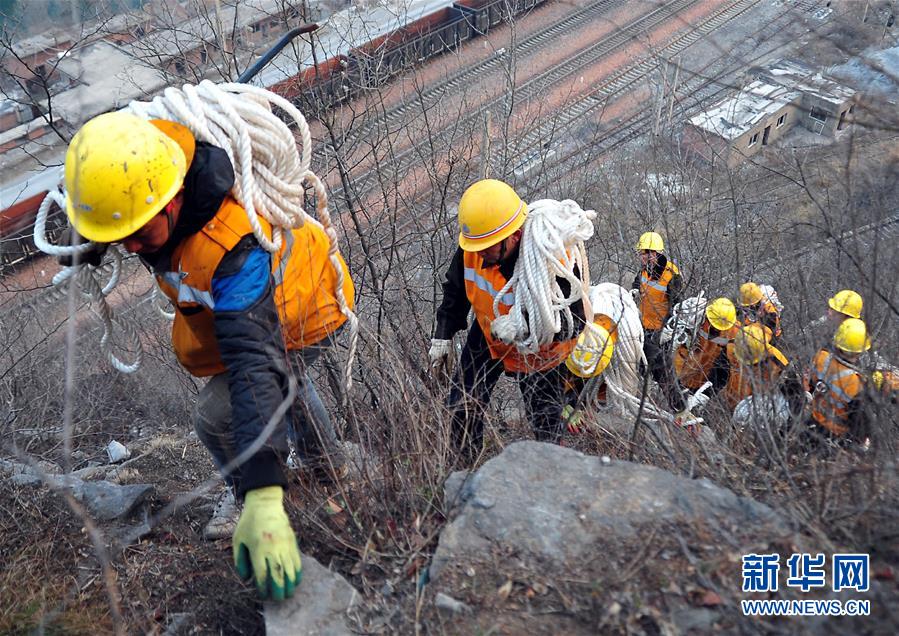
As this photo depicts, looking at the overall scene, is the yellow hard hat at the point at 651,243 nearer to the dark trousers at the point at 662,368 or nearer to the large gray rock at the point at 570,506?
the dark trousers at the point at 662,368

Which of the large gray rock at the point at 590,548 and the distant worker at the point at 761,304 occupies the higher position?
the large gray rock at the point at 590,548

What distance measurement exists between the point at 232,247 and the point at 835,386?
3.55 m

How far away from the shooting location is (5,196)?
11922 millimetres

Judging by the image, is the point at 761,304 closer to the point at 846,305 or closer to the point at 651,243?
the point at 846,305

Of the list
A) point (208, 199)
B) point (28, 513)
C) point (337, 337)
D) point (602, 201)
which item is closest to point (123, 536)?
point (28, 513)

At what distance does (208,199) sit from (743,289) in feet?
13.5

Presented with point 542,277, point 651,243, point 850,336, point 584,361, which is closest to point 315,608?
point 542,277

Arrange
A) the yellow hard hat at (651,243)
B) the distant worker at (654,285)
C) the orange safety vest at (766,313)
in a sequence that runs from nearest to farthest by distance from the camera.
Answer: the orange safety vest at (766,313) < the distant worker at (654,285) < the yellow hard hat at (651,243)

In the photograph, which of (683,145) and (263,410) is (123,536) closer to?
(263,410)

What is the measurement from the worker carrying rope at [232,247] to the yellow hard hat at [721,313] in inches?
130

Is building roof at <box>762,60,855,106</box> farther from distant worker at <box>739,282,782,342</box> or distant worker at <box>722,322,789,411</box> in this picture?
distant worker at <box>739,282,782,342</box>

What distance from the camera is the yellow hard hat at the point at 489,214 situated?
4020mm

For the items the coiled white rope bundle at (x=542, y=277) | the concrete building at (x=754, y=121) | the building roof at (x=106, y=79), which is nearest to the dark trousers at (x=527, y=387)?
the coiled white rope bundle at (x=542, y=277)

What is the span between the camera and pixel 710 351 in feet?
19.6
